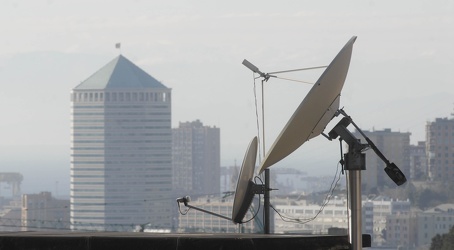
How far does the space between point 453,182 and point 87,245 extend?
141 m

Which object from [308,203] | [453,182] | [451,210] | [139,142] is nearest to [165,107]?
[139,142]

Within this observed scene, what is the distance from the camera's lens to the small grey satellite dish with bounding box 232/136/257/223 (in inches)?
431

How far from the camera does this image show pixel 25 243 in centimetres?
859

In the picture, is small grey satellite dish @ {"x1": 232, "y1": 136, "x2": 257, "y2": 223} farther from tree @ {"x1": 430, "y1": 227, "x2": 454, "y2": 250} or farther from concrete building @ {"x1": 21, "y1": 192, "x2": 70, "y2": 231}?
concrete building @ {"x1": 21, "y1": 192, "x2": 70, "y2": 231}

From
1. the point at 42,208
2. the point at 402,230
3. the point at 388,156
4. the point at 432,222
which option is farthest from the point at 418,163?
the point at 42,208

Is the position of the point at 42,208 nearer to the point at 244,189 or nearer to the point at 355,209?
the point at 244,189

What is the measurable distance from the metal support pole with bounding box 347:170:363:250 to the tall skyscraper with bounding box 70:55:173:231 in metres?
172

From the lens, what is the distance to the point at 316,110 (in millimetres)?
8953

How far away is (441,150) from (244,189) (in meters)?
146

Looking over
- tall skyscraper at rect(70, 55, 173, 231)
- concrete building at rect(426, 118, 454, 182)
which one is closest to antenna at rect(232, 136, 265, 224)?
concrete building at rect(426, 118, 454, 182)

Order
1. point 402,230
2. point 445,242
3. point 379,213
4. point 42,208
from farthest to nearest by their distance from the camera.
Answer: point 42,208, point 379,213, point 402,230, point 445,242

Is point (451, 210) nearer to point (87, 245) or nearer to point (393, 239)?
point (393, 239)

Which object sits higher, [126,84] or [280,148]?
[126,84]

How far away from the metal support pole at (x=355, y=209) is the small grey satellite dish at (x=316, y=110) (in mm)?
495
